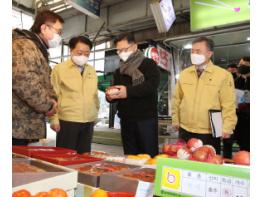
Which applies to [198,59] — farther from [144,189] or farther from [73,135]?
[144,189]

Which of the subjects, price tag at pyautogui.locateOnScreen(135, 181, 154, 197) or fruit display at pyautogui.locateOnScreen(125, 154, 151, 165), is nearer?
price tag at pyautogui.locateOnScreen(135, 181, 154, 197)

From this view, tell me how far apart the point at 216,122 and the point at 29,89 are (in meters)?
1.59

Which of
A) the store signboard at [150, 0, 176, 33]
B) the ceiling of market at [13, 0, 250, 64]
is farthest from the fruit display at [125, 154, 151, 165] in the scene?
the ceiling of market at [13, 0, 250, 64]

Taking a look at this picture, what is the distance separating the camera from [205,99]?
2586mm

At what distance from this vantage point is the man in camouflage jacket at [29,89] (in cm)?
192

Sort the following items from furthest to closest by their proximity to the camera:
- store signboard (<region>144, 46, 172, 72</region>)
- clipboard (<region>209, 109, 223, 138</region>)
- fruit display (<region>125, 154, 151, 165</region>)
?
store signboard (<region>144, 46, 172, 72</region>) < clipboard (<region>209, 109, 223, 138</region>) < fruit display (<region>125, 154, 151, 165</region>)

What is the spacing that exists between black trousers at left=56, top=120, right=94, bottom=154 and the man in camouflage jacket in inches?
19.9

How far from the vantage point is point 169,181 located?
895 millimetres

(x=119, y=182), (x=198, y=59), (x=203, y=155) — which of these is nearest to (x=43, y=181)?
(x=119, y=182)

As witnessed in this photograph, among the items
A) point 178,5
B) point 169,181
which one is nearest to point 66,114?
point 169,181

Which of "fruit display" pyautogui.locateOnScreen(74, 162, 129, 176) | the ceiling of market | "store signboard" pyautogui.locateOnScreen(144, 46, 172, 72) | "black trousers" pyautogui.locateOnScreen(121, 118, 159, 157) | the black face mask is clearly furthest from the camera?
"store signboard" pyautogui.locateOnScreen(144, 46, 172, 72)

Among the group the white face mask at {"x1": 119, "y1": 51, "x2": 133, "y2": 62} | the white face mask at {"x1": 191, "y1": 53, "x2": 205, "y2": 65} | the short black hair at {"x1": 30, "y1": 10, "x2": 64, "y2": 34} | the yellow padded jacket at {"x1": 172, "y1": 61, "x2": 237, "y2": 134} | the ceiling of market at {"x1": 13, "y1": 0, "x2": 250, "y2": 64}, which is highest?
the ceiling of market at {"x1": 13, "y1": 0, "x2": 250, "y2": 64}

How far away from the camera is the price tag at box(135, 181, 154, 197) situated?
1.12m

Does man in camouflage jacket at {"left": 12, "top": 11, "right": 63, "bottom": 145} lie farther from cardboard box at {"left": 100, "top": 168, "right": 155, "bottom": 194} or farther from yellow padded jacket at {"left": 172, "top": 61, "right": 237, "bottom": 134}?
yellow padded jacket at {"left": 172, "top": 61, "right": 237, "bottom": 134}
